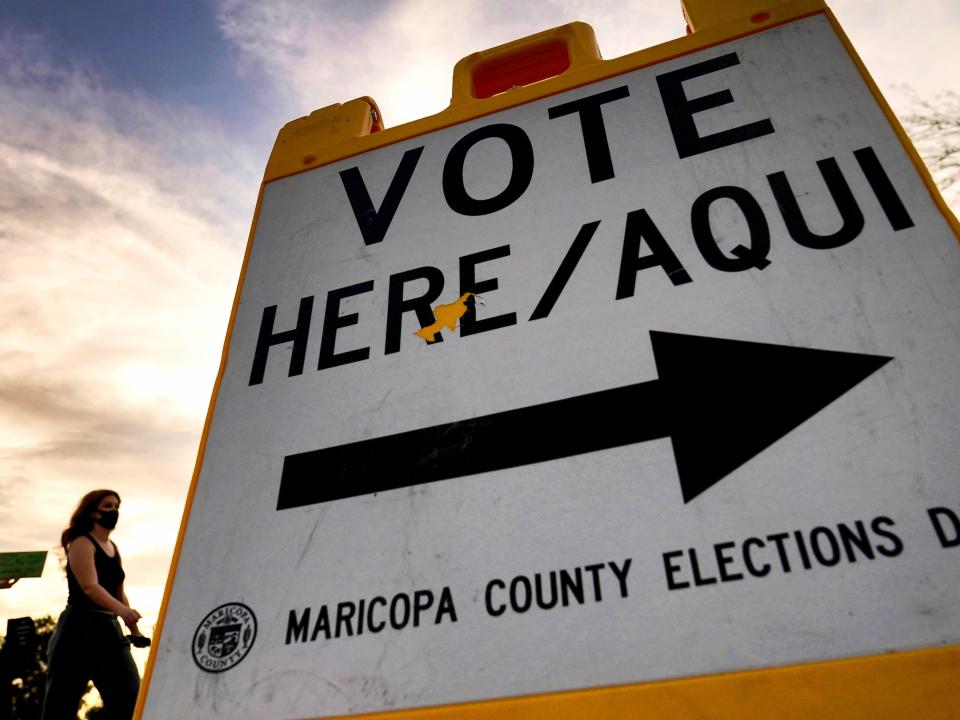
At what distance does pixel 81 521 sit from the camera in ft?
7.51

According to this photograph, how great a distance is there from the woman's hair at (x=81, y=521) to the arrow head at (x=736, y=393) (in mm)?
2260

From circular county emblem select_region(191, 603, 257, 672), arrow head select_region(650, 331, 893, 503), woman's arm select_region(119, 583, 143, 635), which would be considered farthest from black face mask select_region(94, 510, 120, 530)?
arrow head select_region(650, 331, 893, 503)

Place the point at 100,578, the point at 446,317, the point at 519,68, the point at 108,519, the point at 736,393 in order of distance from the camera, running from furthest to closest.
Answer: the point at 108,519 < the point at 100,578 < the point at 519,68 < the point at 446,317 < the point at 736,393

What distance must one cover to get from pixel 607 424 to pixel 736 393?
0.80ft

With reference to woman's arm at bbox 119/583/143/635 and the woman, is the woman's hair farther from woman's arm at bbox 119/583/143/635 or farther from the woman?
woman's arm at bbox 119/583/143/635

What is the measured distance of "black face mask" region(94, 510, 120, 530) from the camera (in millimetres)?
2324

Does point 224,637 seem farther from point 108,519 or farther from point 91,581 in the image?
point 108,519

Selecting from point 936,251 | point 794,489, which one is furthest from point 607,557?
point 936,251

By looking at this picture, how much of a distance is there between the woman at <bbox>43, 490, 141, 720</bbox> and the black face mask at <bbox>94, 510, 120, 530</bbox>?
8 cm

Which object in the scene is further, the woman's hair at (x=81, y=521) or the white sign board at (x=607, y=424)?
the woman's hair at (x=81, y=521)

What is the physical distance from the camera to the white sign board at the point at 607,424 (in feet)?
3.07

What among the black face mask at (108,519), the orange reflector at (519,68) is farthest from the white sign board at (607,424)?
the black face mask at (108,519)

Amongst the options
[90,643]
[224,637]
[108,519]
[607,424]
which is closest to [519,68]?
[607,424]

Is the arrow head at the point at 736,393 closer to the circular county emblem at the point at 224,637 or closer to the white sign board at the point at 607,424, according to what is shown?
the white sign board at the point at 607,424
